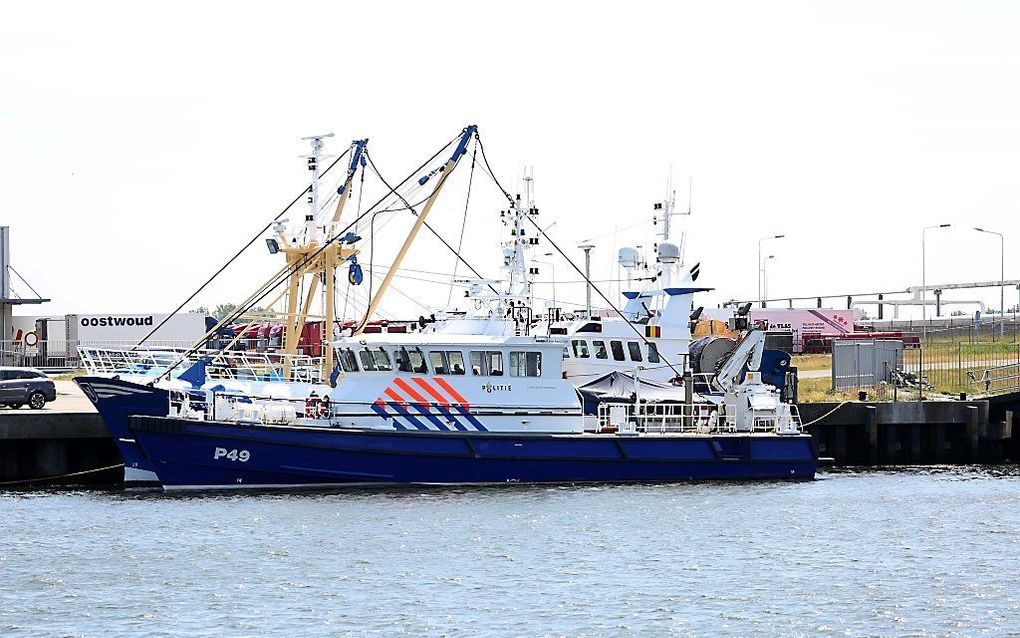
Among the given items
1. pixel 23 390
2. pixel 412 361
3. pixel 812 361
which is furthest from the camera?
pixel 812 361

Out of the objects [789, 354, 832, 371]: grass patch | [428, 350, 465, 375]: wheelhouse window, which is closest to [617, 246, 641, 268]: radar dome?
[428, 350, 465, 375]: wheelhouse window

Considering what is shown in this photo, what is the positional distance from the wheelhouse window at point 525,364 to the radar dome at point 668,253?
23.1 ft

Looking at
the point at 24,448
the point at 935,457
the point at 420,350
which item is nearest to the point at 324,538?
the point at 420,350

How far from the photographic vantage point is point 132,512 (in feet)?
92.8

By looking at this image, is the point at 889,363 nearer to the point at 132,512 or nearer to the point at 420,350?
the point at 420,350

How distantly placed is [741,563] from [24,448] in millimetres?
18240

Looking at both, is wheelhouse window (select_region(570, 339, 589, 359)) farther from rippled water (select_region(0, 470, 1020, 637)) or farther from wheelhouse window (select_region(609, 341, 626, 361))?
rippled water (select_region(0, 470, 1020, 637))

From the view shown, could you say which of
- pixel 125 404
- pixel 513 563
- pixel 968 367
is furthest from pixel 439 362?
pixel 968 367

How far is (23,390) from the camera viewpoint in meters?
40.9

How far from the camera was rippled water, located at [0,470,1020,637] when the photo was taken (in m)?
20.0

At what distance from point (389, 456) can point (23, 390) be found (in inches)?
582

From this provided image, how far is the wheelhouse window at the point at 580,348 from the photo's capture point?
36.3 metres

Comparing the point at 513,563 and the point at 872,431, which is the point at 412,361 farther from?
the point at 872,431

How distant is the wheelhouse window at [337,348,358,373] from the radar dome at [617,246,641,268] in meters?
10.5
